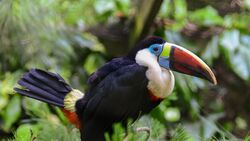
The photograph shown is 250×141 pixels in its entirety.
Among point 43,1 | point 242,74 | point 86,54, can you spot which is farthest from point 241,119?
point 43,1

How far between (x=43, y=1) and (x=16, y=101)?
0.35 meters

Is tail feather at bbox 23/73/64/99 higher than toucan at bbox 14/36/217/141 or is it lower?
higher

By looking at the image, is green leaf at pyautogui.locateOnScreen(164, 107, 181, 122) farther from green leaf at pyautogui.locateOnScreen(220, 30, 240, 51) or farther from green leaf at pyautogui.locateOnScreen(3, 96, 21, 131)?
green leaf at pyautogui.locateOnScreen(3, 96, 21, 131)

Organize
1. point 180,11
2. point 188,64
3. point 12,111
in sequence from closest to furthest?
point 188,64 < point 12,111 < point 180,11

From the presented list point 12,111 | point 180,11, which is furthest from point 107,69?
point 180,11

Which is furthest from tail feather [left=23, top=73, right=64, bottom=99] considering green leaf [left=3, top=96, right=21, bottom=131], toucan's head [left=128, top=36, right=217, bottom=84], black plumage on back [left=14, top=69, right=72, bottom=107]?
green leaf [left=3, top=96, right=21, bottom=131]

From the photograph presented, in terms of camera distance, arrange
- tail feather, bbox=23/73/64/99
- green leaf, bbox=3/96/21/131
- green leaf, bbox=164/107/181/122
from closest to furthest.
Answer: tail feather, bbox=23/73/64/99, green leaf, bbox=3/96/21/131, green leaf, bbox=164/107/181/122

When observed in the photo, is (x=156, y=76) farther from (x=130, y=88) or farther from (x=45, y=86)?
(x=45, y=86)

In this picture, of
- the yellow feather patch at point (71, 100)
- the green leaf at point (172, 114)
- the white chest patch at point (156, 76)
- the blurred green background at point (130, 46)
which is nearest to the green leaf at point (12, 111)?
the blurred green background at point (130, 46)

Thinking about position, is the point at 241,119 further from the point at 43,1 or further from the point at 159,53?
the point at 159,53

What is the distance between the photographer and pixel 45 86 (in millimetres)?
1078

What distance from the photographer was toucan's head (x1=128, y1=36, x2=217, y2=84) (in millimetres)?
976

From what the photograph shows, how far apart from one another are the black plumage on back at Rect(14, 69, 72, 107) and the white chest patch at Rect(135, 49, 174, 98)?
0.18 meters

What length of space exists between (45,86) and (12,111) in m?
0.67
